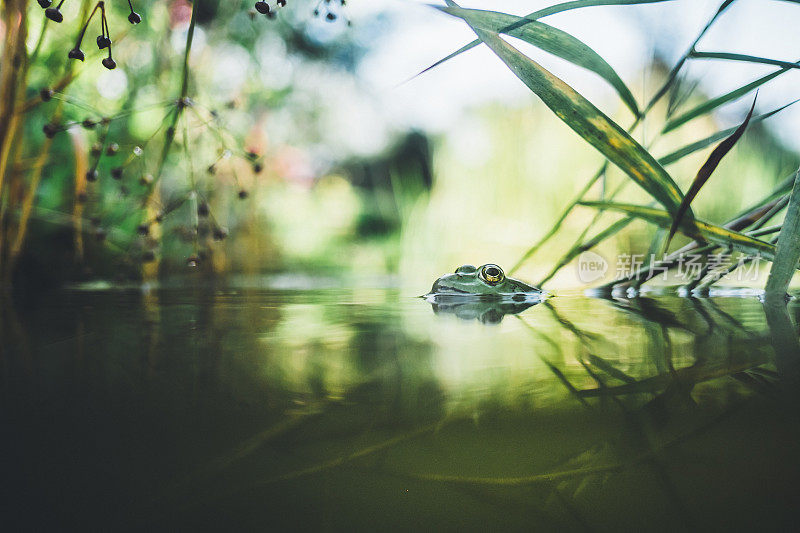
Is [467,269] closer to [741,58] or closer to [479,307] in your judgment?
[479,307]

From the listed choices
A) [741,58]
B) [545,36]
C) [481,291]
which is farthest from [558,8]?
[481,291]

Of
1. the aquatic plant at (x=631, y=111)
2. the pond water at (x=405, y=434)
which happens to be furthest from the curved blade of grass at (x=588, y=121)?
the pond water at (x=405, y=434)

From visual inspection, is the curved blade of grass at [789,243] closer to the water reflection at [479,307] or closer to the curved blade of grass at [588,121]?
the curved blade of grass at [588,121]

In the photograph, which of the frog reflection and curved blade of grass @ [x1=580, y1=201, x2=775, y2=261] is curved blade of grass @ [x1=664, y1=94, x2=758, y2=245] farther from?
the frog reflection

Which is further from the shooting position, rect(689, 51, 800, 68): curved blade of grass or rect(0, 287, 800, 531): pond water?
rect(689, 51, 800, 68): curved blade of grass

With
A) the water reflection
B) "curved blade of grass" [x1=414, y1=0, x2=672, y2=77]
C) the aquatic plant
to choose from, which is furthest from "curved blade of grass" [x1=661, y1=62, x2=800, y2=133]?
the water reflection

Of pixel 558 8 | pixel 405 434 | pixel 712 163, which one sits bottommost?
pixel 405 434
